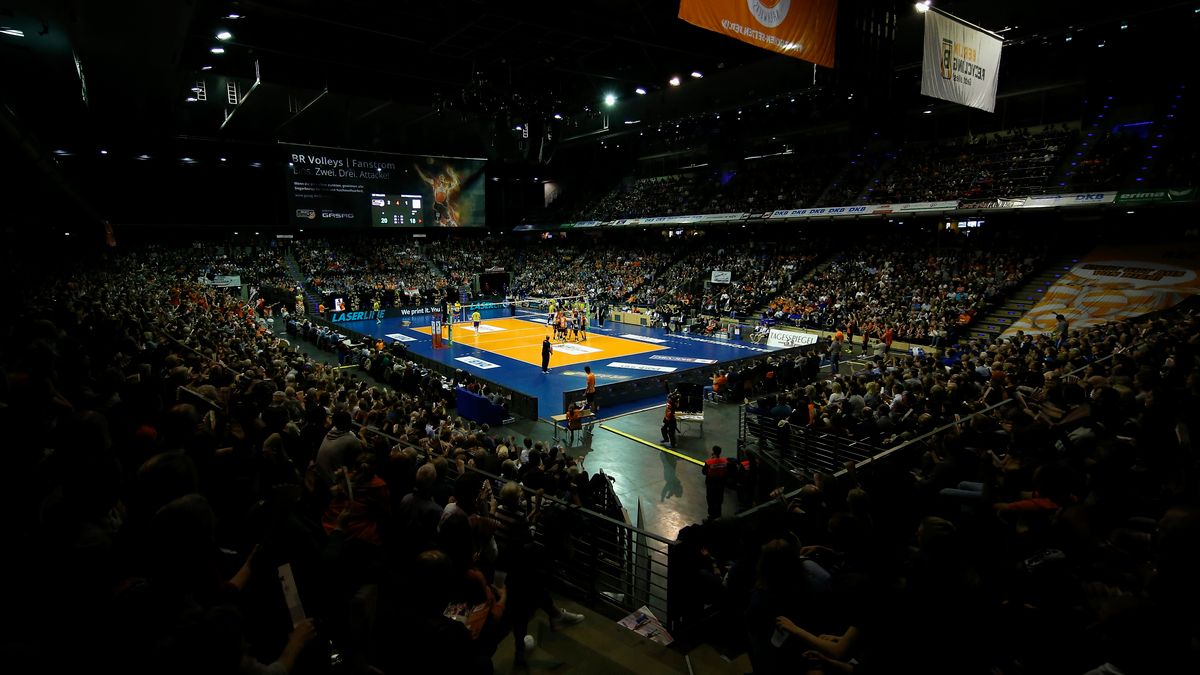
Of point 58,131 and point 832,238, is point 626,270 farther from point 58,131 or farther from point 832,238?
A: point 58,131

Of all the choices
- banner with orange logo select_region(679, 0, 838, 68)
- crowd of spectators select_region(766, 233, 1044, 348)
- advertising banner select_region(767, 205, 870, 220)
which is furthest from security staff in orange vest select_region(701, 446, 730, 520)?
advertising banner select_region(767, 205, 870, 220)

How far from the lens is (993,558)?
3.63m

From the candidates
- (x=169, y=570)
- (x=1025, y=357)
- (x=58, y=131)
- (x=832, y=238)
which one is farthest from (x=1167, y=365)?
(x=832, y=238)

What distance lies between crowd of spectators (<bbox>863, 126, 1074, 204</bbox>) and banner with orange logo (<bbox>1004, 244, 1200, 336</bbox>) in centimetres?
423

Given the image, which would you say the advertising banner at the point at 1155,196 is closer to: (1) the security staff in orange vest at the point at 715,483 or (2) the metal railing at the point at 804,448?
(2) the metal railing at the point at 804,448

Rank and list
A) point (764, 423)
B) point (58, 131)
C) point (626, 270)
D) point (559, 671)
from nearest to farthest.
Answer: point (559, 671)
point (764, 423)
point (58, 131)
point (626, 270)

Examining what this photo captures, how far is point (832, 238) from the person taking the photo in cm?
3788

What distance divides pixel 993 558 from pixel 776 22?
9.53 m

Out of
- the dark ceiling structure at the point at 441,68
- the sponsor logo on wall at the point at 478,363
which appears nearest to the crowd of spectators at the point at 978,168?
the dark ceiling structure at the point at 441,68

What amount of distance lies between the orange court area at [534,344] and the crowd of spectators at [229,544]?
19.1 m

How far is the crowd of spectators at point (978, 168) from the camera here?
28852 mm

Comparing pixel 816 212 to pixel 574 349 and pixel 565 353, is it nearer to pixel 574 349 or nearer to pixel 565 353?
pixel 574 349

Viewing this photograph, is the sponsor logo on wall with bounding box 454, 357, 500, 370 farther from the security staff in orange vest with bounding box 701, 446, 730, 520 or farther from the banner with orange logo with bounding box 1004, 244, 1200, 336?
the banner with orange logo with bounding box 1004, 244, 1200, 336

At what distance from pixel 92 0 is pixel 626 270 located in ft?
124
